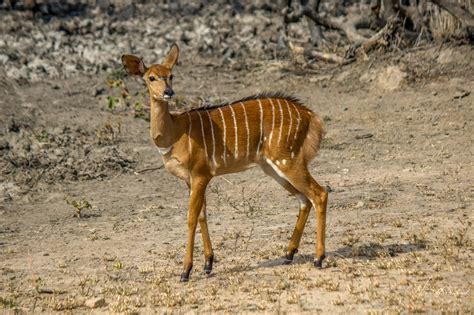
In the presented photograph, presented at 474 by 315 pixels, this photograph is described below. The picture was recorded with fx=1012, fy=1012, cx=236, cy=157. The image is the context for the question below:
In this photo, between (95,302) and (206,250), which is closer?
(95,302)

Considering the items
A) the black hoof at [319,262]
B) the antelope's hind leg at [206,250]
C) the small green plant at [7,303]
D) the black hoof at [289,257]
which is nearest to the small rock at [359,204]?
the black hoof at [289,257]

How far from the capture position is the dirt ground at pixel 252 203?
6.63 m

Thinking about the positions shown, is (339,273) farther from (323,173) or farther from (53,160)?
(53,160)

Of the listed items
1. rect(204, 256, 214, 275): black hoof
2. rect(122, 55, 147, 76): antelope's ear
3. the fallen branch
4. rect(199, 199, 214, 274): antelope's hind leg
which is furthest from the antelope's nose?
the fallen branch

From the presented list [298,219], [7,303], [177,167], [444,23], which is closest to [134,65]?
[177,167]

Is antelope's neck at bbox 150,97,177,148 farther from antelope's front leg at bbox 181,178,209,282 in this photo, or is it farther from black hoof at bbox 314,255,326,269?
black hoof at bbox 314,255,326,269

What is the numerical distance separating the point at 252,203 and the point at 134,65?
7.80 feet

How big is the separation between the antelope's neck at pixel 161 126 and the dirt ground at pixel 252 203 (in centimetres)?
95

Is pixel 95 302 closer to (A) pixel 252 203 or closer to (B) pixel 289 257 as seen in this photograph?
(B) pixel 289 257

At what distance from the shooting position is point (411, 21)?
13625 mm

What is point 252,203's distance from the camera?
9.20 m

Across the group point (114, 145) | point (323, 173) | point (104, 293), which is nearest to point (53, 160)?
point (114, 145)

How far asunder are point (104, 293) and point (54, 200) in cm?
332

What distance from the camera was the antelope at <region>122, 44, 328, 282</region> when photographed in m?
7.11
